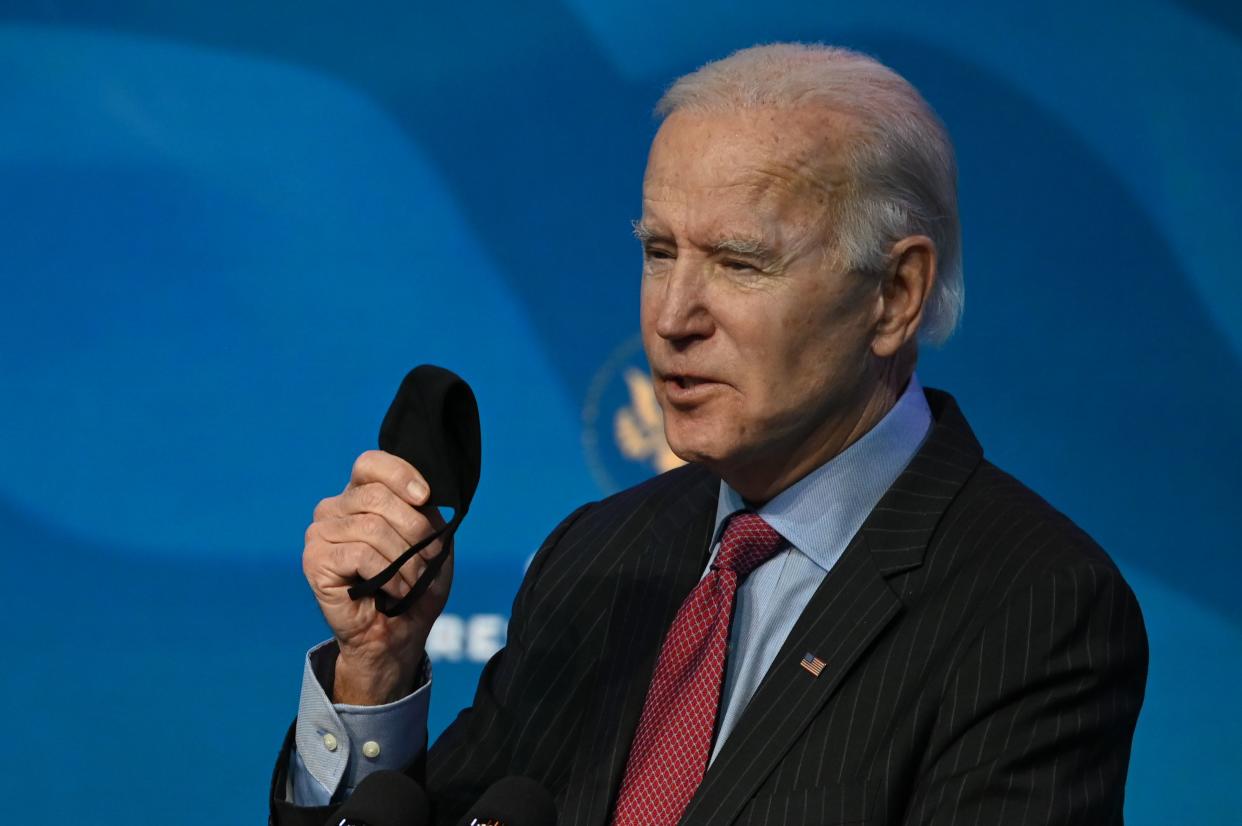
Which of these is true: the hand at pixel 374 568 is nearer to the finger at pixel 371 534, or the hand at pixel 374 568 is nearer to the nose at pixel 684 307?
the finger at pixel 371 534

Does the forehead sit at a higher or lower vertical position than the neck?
higher

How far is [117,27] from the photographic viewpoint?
2.84m

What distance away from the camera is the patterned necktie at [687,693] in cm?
161

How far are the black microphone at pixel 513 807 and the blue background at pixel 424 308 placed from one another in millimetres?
1581

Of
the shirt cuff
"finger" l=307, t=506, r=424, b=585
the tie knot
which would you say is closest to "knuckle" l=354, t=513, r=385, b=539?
"finger" l=307, t=506, r=424, b=585

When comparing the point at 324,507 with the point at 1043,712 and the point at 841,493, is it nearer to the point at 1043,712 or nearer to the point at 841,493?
the point at 841,493

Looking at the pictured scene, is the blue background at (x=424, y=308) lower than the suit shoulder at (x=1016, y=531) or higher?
higher

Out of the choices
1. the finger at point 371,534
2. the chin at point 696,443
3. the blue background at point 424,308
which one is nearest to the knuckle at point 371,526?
the finger at point 371,534

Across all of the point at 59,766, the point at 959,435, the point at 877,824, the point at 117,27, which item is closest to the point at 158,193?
the point at 117,27

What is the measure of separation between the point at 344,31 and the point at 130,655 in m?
1.34

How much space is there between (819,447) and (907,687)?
1.04 ft

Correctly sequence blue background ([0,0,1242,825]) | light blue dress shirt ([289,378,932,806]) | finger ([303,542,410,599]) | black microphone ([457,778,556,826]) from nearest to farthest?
black microphone ([457,778,556,826])
finger ([303,542,410,599])
light blue dress shirt ([289,378,932,806])
blue background ([0,0,1242,825])

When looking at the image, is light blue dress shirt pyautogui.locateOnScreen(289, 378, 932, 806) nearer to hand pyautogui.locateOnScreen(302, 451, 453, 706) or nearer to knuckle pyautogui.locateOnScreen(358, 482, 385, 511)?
hand pyautogui.locateOnScreen(302, 451, 453, 706)

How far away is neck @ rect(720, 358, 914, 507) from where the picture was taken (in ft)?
5.61
